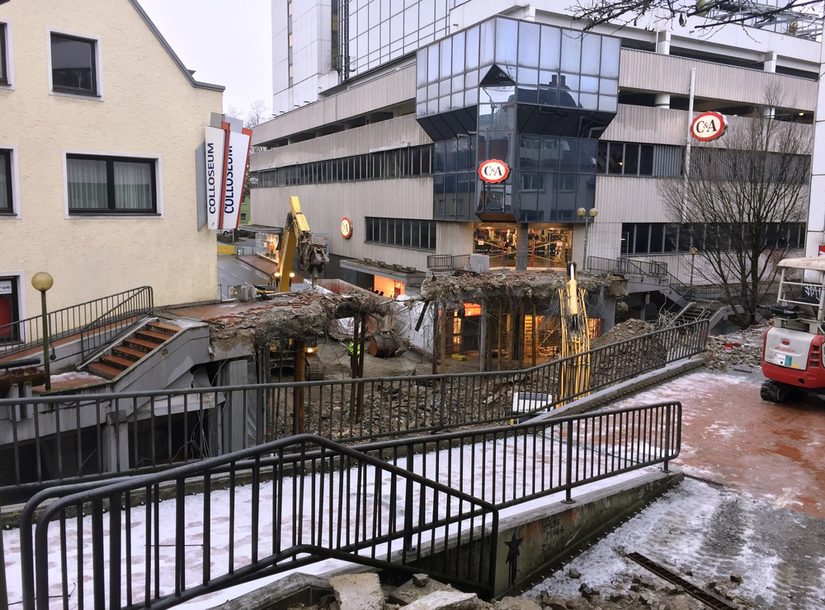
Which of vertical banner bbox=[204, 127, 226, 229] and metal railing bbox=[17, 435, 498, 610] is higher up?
vertical banner bbox=[204, 127, 226, 229]

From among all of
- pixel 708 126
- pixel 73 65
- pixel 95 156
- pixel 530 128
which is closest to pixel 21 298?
pixel 95 156

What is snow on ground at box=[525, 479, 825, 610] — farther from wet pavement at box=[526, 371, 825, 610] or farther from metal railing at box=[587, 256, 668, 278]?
metal railing at box=[587, 256, 668, 278]

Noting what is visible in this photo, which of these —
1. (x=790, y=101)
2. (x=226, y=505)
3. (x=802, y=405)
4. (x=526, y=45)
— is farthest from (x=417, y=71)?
(x=226, y=505)

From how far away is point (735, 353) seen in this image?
17.2 meters

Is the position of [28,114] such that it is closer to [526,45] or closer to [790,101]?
[526,45]

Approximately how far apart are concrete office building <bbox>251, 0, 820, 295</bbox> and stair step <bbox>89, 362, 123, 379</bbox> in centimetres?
2142

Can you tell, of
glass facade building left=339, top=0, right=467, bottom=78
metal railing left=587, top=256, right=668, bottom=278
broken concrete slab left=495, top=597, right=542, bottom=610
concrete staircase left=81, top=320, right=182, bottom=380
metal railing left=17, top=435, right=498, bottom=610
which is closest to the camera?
metal railing left=17, top=435, right=498, bottom=610

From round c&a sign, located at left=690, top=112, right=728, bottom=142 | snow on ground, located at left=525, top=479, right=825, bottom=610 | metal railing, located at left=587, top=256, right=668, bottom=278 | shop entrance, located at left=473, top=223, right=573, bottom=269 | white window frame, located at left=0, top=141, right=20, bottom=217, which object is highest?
round c&a sign, located at left=690, top=112, right=728, bottom=142

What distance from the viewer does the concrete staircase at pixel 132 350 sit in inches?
641

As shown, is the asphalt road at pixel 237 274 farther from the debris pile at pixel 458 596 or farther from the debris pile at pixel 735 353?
the debris pile at pixel 458 596

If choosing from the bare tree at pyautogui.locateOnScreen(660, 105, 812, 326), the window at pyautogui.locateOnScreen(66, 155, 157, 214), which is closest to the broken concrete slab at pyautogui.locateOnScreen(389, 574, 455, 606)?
the window at pyautogui.locateOnScreen(66, 155, 157, 214)

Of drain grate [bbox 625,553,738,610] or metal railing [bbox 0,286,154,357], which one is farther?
metal railing [bbox 0,286,154,357]

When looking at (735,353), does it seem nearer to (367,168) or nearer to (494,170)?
(494,170)

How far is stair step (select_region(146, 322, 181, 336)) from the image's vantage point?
16973mm
